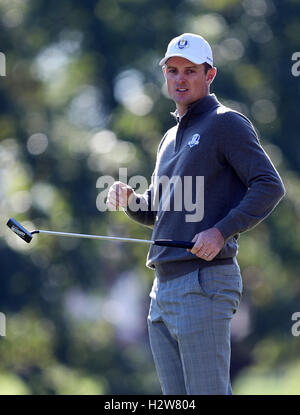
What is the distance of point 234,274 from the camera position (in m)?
2.99

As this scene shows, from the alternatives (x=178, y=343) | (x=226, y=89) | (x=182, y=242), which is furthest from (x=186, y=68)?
(x=226, y=89)

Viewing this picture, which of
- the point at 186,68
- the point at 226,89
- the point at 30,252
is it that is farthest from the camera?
the point at 30,252

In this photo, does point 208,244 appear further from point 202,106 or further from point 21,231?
point 21,231

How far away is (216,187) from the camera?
3.01 m

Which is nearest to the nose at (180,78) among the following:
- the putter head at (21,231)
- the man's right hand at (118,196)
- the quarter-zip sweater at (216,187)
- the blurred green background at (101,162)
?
the quarter-zip sweater at (216,187)

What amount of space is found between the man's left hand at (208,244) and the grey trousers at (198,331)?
0.32 feet

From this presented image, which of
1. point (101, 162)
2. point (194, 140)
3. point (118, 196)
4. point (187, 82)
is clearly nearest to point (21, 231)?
point (118, 196)

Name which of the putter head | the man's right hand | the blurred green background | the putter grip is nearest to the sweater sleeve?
the putter grip

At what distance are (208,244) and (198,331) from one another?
28 centimetres

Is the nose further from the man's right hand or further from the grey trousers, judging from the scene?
the grey trousers

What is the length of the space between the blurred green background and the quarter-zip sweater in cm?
790

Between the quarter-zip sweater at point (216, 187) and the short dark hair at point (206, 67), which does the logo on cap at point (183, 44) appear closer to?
the short dark hair at point (206, 67)

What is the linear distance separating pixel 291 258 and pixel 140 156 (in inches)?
92.1

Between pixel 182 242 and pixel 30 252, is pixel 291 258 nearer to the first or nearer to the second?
pixel 30 252
